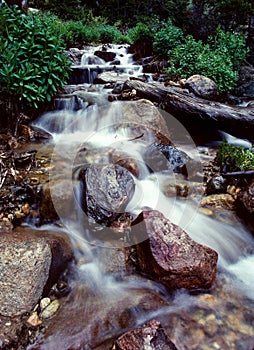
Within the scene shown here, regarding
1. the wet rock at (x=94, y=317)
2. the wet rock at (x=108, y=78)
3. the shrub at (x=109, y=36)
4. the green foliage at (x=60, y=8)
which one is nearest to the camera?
the wet rock at (x=94, y=317)

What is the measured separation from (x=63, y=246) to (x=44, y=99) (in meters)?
3.67

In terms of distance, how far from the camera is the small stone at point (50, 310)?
2.34 metres

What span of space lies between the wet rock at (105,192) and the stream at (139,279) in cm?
13

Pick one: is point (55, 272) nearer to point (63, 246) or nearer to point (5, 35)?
point (63, 246)

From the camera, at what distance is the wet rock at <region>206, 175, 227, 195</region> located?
165 inches

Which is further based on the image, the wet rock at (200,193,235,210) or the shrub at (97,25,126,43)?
the shrub at (97,25,126,43)

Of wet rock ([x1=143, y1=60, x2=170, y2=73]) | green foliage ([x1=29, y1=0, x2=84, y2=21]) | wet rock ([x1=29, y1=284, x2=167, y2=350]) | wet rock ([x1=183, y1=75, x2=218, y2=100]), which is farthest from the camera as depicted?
green foliage ([x1=29, y1=0, x2=84, y2=21])

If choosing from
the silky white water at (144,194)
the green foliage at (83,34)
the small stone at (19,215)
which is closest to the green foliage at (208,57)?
the green foliage at (83,34)

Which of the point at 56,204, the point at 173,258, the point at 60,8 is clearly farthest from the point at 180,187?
the point at 60,8

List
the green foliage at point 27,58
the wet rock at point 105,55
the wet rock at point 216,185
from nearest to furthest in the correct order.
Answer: the wet rock at point 216,185 → the green foliage at point 27,58 → the wet rock at point 105,55

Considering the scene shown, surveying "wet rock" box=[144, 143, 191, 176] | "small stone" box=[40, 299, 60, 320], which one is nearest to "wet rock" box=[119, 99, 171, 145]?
"wet rock" box=[144, 143, 191, 176]

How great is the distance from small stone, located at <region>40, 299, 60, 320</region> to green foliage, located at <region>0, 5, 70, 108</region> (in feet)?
12.2

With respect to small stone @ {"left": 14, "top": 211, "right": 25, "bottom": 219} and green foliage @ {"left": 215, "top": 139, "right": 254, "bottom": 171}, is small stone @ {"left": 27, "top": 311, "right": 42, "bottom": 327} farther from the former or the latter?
green foliage @ {"left": 215, "top": 139, "right": 254, "bottom": 171}

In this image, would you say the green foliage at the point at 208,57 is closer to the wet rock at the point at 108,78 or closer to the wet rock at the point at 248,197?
the wet rock at the point at 108,78
